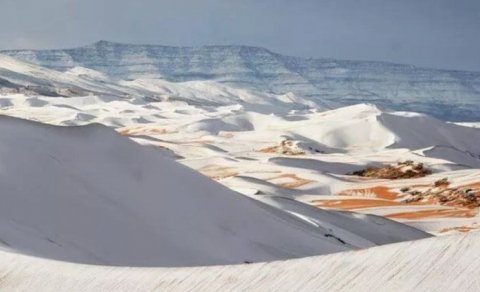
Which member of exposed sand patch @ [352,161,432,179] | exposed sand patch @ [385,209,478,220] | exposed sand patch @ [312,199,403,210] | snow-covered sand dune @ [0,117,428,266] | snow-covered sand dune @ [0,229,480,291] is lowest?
exposed sand patch @ [352,161,432,179]

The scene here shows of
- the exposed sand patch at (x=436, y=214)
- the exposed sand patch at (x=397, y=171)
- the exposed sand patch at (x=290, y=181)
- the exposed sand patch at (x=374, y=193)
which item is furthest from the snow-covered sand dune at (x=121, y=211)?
the exposed sand patch at (x=397, y=171)

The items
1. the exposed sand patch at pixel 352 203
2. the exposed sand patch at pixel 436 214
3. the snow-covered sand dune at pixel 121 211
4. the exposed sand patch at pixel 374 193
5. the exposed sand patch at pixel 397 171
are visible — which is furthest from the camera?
the exposed sand patch at pixel 397 171

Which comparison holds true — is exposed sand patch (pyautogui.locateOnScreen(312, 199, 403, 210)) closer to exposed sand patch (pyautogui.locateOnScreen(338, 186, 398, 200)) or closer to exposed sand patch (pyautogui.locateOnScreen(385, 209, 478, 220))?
exposed sand patch (pyautogui.locateOnScreen(338, 186, 398, 200))

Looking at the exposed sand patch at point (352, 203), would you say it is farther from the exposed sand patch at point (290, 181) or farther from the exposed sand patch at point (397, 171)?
the exposed sand patch at point (397, 171)

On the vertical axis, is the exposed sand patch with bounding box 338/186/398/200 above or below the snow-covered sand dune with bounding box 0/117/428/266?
below

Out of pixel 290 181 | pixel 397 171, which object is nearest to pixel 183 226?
pixel 290 181

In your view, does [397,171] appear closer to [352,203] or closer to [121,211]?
[352,203]

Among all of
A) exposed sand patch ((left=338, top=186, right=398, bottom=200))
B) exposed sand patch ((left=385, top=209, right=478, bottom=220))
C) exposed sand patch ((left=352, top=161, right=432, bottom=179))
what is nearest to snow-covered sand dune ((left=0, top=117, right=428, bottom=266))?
exposed sand patch ((left=385, top=209, right=478, bottom=220))

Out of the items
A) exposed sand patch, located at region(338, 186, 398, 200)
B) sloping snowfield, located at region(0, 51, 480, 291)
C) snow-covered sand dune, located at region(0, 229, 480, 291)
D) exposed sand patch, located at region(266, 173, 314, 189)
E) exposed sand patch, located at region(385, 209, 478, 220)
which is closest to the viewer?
snow-covered sand dune, located at region(0, 229, 480, 291)

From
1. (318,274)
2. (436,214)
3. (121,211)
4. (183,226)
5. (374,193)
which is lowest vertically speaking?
(374,193)

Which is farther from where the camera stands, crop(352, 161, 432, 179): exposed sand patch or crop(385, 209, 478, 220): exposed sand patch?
crop(352, 161, 432, 179): exposed sand patch

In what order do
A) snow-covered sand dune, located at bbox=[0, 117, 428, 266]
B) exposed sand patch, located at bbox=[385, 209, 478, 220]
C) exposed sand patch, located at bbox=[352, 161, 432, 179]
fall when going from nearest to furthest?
snow-covered sand dune, located at bbox=[0, 117, 428, 266]
exposed sand patch, located at bbox=[385, 209, 478, 220]
exposed sand patch, located at bbox=[352, 161, 432, 179]

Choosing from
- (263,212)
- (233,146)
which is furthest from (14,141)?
(233,146)

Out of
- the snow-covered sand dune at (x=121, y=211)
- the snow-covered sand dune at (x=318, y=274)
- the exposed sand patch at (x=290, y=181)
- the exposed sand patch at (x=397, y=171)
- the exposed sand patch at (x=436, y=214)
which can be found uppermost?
the snow-covered sand dune at (x=318, y=274)
